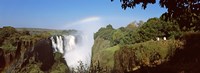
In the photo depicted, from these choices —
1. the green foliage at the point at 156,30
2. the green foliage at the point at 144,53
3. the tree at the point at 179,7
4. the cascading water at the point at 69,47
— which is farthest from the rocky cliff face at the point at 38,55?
the tree at the point at 179,7

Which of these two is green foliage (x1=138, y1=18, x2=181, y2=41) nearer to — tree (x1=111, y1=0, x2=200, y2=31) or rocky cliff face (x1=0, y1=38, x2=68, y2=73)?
rocky cliff face (x1=0, y1=38, x2=68, y2=73)

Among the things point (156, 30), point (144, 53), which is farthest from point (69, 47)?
point (144, 53)

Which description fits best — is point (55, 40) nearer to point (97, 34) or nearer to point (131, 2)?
point (97, 34)

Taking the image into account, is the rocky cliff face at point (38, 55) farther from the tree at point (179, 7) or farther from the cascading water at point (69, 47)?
the tree at point (179, 7)

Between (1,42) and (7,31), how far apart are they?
2.78 metres

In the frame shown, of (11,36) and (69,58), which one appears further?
(69,58)

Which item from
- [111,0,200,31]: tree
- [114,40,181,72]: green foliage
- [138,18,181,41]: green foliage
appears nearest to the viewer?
[111,0,200,31]: tree

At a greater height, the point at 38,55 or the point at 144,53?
the point at 144,53

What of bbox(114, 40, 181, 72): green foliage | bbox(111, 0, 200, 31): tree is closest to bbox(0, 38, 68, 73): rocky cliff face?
bbox(114, 40, 181, 72): green foliage

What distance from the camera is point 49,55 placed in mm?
65438

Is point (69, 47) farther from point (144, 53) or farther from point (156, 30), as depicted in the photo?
point (144, 53)

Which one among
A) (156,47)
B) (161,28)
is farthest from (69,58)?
(156,47)

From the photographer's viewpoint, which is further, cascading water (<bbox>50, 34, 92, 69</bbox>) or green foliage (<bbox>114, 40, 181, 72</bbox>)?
cascading water (<bbox>50, 34, 92, 69</bbox>)

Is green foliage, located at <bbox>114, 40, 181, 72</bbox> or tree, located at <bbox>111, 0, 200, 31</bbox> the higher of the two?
tree, located at <bbox>111, 0, 200, 31</bbox>
